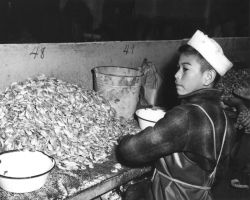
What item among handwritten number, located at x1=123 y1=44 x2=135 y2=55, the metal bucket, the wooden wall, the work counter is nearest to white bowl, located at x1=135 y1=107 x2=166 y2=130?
the metal bucket

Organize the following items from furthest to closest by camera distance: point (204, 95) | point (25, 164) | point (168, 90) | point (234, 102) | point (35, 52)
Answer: point (168, 90)
point (234, 102)
point (35, 52)
point (25, 164)
point (204, 95)

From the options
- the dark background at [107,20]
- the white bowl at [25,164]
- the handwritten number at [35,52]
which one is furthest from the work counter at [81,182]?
the dark background at [107,20]

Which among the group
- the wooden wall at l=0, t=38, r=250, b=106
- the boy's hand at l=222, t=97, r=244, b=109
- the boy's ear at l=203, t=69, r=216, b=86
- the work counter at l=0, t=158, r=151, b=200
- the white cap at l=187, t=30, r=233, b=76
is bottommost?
the work counter at l=0, t=158, r=151, b=200

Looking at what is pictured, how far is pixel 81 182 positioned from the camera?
99.1 inches

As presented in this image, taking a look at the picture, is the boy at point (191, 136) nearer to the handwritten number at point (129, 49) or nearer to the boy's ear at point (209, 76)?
the boy's ear at point (209, 76)

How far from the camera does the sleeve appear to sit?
2.03 m

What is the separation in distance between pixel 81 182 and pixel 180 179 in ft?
2.83

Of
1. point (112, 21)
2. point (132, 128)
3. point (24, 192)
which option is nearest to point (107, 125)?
point (132, 128)

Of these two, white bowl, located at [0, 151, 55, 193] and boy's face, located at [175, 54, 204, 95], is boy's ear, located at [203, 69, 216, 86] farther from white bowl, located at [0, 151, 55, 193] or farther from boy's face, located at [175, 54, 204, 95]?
white bowl, located at [0, 151, 55, 193]

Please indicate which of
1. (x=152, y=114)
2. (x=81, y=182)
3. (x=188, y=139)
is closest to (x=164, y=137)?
(x=188, y=139)

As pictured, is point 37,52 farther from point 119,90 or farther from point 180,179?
point 180,179

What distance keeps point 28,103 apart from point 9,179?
117 cm

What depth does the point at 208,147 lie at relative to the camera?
2150 millimetres

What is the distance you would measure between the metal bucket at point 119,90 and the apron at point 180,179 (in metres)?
1.68
